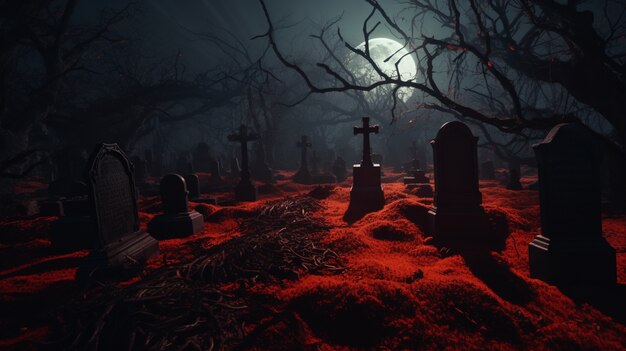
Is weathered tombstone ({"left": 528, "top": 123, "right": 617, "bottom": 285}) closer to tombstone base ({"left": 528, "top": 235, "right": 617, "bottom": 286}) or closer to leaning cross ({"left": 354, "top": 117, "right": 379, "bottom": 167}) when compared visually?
tombstone base ({"left": 528, "top": 235, "right": 617, "bottom": 286})

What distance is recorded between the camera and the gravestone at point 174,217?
6371mm

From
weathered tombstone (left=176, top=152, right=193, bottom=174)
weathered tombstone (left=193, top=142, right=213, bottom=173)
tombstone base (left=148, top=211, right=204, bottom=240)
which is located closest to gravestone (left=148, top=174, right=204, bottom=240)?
tombstone base (left=148, top=211, right=204, bottom=240)

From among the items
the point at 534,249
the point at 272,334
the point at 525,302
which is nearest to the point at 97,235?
the point at 272,334

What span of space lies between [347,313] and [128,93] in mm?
24457

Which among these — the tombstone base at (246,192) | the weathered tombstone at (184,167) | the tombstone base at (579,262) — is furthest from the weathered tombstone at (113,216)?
the weathered tombstone at (184,167)

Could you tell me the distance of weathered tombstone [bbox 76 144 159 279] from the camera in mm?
4074

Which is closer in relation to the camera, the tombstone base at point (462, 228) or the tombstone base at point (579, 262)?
the tombstone base at point (579, 262)

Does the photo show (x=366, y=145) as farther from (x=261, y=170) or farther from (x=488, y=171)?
(x=261, y=170)

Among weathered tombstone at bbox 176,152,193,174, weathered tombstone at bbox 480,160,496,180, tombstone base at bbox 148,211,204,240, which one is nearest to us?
tombstone base at bbox 148,211,204,240

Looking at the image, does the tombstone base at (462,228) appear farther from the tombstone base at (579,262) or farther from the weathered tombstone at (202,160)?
the weathered tombstone at (202,160)

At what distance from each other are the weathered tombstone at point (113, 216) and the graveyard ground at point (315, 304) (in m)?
0.29

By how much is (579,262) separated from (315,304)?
124 inches

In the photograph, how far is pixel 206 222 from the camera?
25.2ft

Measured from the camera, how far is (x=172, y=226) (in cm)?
638
